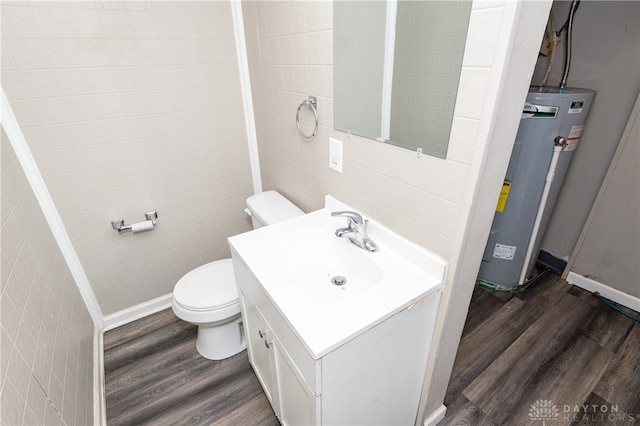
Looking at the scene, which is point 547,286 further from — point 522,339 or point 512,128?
point 512,128


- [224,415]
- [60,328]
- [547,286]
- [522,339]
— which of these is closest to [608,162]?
[547,286]

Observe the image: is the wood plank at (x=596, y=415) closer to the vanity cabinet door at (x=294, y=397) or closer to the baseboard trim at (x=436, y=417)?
the baseboard trim at (x=436, y=417)

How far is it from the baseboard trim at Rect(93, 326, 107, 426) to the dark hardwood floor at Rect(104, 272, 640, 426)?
3cm

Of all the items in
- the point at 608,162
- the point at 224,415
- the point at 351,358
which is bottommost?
the point at 224,415

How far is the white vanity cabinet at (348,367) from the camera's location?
85cm

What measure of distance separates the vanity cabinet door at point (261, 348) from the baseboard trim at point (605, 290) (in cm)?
210

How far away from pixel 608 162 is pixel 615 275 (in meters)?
0.70

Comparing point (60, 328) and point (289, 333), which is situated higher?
point (289, 333)

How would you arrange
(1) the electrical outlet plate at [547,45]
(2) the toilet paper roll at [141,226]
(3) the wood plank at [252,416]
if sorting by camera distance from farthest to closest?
1. (1) the electrical outlet plate at [547,45]
2. (2) the toilet paper roll at [141,226]
3. (3) the wood plank at [252,416]

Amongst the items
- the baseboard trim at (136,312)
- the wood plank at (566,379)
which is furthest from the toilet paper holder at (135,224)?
the wood plank at (566,379)

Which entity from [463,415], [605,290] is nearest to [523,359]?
[463,415]

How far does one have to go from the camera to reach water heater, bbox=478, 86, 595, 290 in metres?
1.68

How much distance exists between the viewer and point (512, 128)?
0.82 m

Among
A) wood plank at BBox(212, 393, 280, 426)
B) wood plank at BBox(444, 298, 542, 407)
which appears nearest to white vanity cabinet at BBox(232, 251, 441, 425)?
wood plank at BBox(212, 393, 280, 426)
